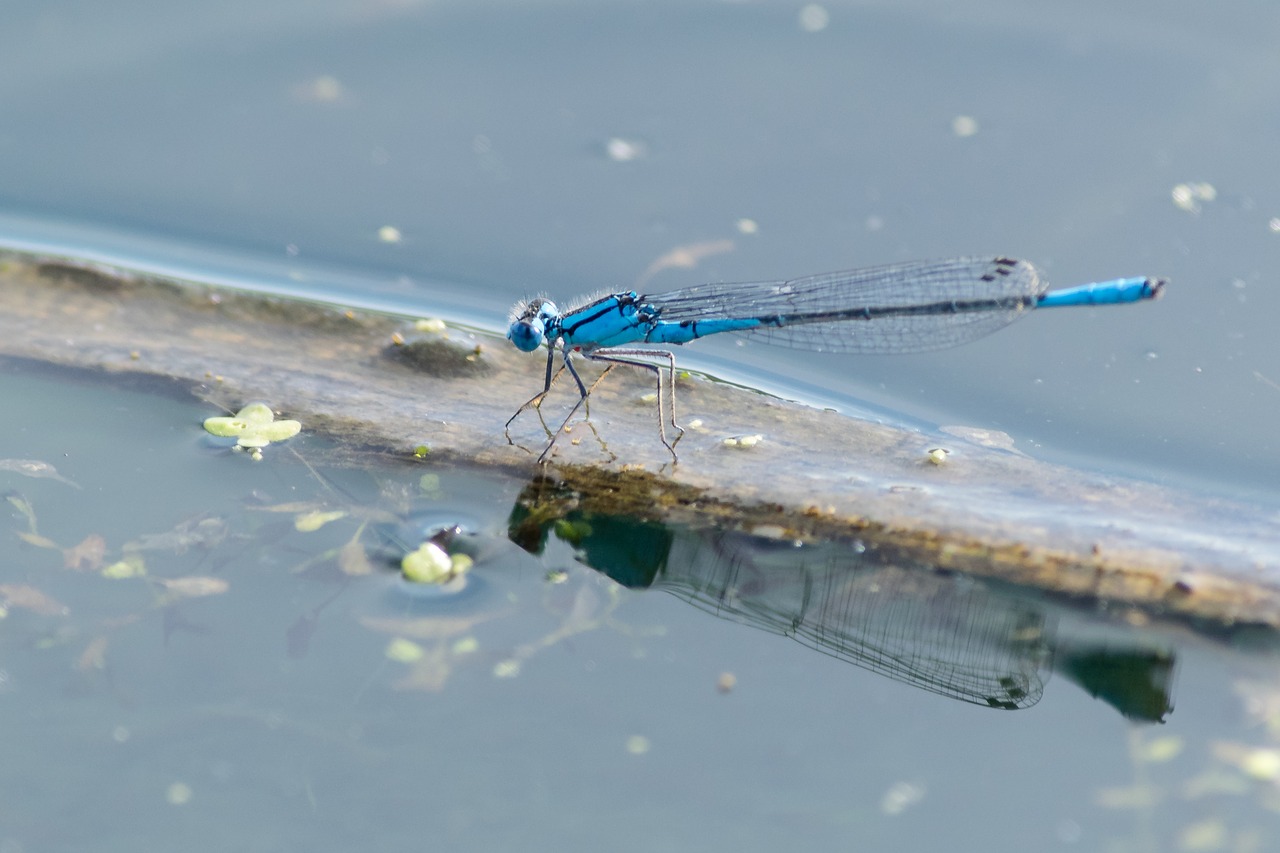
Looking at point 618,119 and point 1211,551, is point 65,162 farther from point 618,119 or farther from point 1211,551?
point 1211,551

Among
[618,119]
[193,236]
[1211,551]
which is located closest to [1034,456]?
[1211,551]

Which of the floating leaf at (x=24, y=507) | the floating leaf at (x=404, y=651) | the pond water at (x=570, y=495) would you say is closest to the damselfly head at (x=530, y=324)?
the pond water at (x=570, y=495)

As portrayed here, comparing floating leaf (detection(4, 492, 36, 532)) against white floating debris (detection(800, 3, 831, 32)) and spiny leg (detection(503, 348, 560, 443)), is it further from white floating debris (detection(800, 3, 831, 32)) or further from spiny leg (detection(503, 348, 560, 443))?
white floating debris (detection(800, 3, 831, 32))

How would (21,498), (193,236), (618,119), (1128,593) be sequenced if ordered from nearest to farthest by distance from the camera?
(1128,593) < (21,498) < (193,236) < (618,119)

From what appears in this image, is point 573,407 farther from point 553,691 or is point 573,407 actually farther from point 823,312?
point 553,691

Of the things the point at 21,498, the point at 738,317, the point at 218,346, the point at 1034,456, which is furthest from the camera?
the point at 738,317

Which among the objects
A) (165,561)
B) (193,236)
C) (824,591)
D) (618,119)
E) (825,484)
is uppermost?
(618,119)
